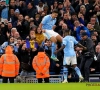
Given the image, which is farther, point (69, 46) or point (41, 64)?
point (69, 46)

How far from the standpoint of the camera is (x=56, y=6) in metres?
21.6

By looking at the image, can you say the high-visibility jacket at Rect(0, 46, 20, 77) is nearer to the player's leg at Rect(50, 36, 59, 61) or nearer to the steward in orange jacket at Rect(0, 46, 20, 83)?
the steward in orange jacket at Rect(0, 46, 20, 83)

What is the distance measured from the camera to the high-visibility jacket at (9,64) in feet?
54.9

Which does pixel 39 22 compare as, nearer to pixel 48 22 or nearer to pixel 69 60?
pixel 48 22

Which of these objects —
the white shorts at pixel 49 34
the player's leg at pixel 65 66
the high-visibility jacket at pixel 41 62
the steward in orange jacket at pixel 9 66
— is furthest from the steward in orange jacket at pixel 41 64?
the white shorts at pixel 49 34

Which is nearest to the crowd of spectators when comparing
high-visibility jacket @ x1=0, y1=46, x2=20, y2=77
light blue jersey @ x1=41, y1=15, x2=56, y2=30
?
light blue jersey @ x1=41, y1=15, x2=56, y2=30

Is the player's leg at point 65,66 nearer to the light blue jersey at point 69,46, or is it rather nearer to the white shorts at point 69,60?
the white shorts at point 69,60

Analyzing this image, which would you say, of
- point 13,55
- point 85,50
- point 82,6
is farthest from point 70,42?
point 82,6

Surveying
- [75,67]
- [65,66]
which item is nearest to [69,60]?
[65,66]

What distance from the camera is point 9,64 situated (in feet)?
55.0

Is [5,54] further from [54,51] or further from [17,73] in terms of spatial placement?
[54,51]

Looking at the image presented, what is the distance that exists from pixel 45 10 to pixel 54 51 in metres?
3.73

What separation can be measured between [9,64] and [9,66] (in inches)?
2.9

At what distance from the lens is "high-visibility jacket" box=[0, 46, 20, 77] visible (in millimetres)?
16719
